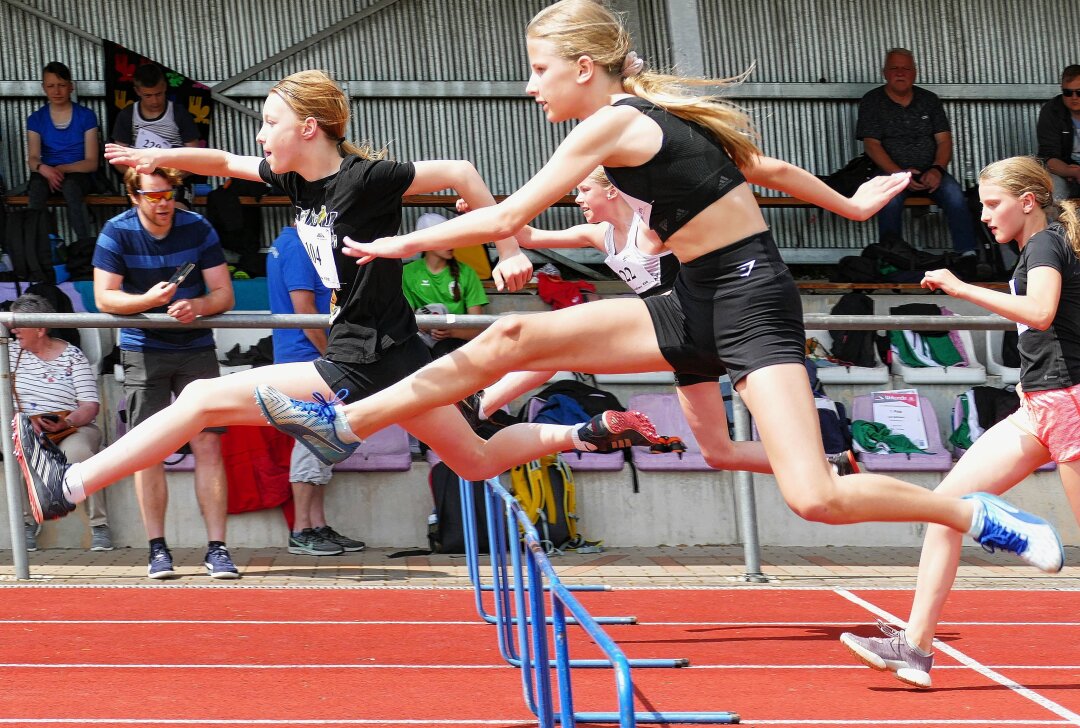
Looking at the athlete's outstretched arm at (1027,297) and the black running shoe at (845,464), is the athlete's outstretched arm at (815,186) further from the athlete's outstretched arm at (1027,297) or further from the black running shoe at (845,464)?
the black running shoe at (845,464)

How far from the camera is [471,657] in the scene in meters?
5.68

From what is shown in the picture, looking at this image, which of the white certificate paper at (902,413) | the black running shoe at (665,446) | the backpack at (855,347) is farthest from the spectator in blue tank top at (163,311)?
the backpack at (855,347)

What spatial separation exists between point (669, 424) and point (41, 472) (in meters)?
5.23

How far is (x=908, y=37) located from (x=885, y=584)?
7.90m

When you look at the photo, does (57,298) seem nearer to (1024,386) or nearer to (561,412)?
(561,412)

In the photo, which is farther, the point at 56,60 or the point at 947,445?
the point at 56,60

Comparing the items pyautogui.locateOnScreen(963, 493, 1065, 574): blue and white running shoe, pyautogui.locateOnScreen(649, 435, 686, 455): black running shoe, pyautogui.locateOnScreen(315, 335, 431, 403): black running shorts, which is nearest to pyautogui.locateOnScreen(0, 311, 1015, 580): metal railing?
pyautogui.locateOnScreen(649, 435, 686, 455): black running shoe

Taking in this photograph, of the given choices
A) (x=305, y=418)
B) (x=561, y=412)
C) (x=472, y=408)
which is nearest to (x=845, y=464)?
(x=472, y=408)

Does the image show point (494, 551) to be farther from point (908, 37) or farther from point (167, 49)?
point (908, 37)

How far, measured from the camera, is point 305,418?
14.4 feet

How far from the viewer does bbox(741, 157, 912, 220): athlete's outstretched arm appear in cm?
438

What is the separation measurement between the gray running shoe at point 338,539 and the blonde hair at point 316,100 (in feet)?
13.0

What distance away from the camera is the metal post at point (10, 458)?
22.8ft

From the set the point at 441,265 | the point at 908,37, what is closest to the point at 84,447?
the point at 441,265
